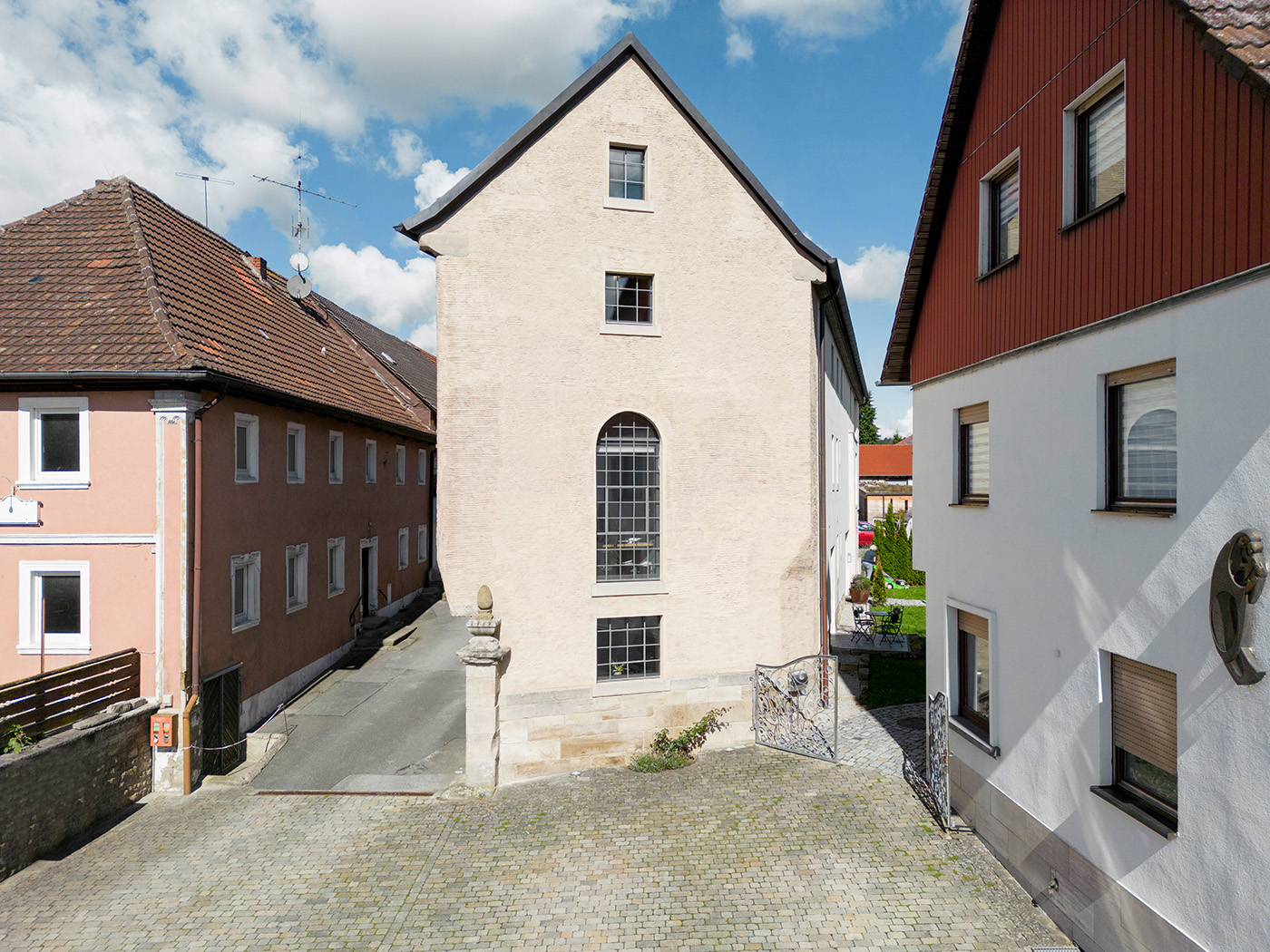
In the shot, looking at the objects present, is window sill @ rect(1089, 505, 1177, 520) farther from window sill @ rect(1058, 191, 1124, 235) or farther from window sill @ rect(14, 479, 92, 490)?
window sill @ rect(14, 479, 92, 490)

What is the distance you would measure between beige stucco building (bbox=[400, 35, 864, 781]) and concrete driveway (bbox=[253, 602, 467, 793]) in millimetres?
2312

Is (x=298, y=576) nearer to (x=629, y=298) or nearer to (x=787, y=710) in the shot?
(x=629, y=298)

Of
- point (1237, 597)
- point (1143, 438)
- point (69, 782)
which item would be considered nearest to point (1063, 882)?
point (1237, 597)

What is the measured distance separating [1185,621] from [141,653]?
14985mm

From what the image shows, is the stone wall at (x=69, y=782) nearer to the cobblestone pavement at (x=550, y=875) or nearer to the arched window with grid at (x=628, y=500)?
the cobblestone pavement at (x=550, y=875)

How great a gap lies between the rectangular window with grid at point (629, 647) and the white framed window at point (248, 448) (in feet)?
27.6

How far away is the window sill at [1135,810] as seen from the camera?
6.31 meters

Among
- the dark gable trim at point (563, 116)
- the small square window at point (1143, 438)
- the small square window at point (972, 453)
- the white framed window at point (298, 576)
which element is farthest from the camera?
the white framed window at point (298, 576)

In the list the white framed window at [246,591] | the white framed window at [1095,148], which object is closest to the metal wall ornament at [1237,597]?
the white framed window at [1095,148]

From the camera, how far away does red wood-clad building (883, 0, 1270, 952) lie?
5.70m

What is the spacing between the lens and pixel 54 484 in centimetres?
1276

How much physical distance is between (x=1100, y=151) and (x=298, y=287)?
2185 centimetres

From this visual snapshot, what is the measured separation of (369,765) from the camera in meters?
13.5

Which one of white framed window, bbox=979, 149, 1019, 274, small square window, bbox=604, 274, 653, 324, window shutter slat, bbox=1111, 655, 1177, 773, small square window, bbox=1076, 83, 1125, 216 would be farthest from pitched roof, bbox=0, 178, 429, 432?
window shutter slat, bbox=1111, 655, 1177, 773
